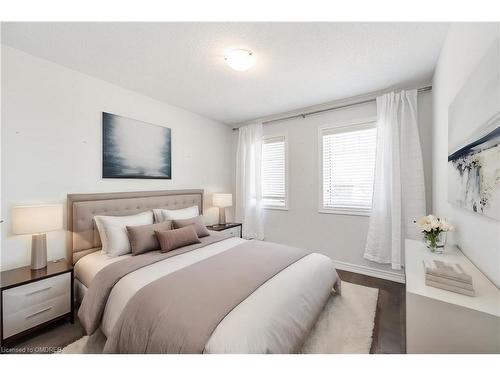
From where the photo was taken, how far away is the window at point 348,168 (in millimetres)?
2982

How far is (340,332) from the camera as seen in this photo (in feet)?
5.73

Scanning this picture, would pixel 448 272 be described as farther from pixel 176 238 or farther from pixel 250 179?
pixel 250 179

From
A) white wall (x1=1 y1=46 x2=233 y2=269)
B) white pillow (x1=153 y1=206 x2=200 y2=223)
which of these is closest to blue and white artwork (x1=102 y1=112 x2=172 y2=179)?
white wall (x1=1 y1=46 x2=233 y2=269)

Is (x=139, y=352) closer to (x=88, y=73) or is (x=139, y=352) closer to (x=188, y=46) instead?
(x=188, y=46)

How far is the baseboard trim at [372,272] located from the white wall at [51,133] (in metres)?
3.04

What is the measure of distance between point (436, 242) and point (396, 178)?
3.69ft

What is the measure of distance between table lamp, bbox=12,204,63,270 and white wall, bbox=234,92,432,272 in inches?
114

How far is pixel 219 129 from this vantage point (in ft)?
13.5

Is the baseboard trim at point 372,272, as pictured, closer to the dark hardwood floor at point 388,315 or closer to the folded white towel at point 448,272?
the dark hardwood floor at point 388,315

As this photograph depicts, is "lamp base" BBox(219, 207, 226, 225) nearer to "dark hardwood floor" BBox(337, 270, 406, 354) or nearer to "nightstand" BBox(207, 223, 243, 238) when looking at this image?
"nightstand" BBox(207, 223, 243, 238)

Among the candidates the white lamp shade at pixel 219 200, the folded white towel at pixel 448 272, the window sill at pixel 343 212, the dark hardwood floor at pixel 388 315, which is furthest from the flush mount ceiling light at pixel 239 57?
the dark hardwood floor at pixel 388 315

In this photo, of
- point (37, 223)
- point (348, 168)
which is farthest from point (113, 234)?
point (348, 168)

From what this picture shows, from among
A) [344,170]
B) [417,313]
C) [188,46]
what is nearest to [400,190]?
[344,170]

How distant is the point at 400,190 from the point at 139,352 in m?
3.01
